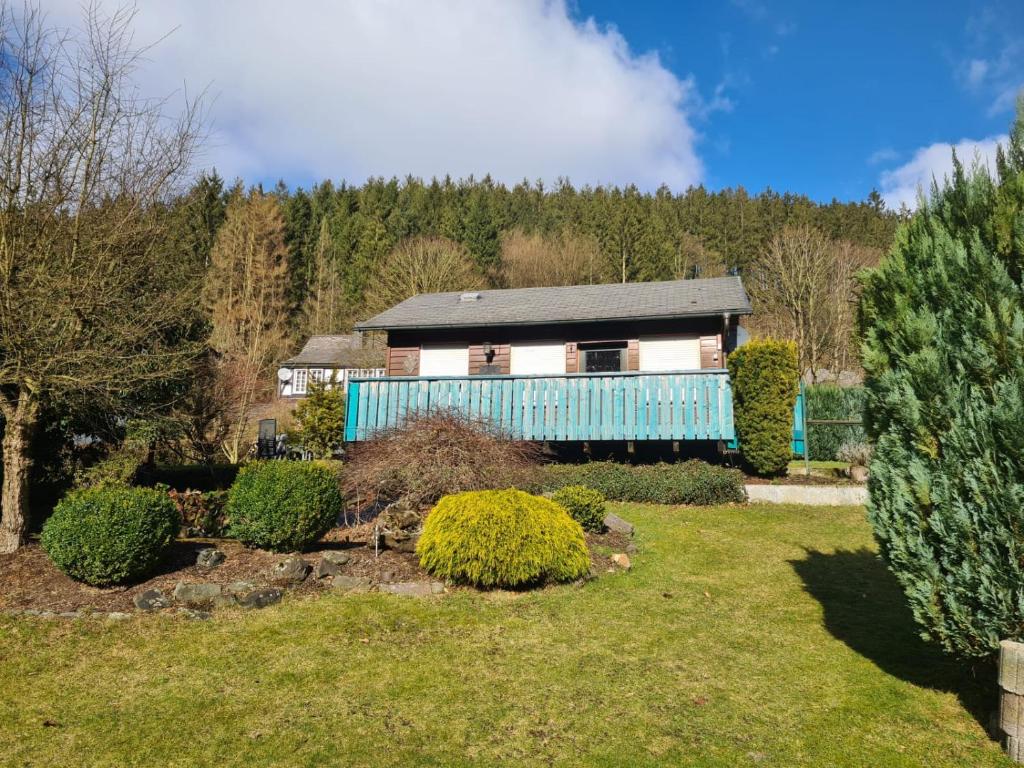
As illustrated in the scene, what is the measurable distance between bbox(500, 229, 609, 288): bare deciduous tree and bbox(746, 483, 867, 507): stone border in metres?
32.3

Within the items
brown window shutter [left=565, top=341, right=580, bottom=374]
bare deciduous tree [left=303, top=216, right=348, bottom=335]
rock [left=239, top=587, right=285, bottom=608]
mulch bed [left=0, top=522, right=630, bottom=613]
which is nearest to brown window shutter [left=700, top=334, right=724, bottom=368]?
brown window shutter [left=565, top=341, right=580, bottom=374]

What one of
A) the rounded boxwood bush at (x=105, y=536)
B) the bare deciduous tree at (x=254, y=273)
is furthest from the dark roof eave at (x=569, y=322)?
the bare deciduous tree at (x=254, y=273)

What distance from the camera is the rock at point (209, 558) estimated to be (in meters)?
7.06

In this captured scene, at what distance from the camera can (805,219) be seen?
147 ft

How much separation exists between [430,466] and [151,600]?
376 centimetres

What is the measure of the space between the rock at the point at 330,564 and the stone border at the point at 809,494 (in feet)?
25.7

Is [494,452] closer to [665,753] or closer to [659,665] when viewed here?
[659,665]

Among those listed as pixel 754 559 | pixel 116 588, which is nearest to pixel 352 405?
pixel 116 588

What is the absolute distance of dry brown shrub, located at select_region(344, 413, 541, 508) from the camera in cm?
855

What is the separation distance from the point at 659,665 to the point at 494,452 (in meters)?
4.38

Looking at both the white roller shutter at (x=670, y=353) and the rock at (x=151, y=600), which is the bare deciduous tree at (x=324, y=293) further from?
the rock at (x=151, y=600)

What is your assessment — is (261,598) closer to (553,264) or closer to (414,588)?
(414,588)

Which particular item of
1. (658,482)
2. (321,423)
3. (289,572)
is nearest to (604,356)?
(658,482)

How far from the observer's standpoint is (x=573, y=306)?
59.9 ft
